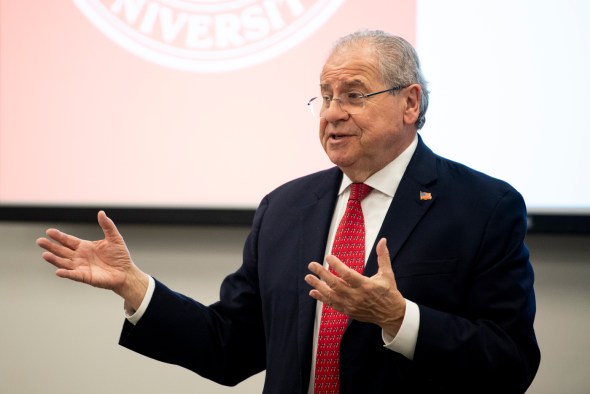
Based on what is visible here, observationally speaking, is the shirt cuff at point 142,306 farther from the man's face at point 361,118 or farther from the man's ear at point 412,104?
the man's ear at point 412,104

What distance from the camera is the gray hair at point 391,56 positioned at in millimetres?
1857

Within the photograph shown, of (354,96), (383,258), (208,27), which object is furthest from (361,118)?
(208,27)

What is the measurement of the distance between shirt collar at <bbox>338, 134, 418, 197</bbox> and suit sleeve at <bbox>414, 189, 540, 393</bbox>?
0.83 ft

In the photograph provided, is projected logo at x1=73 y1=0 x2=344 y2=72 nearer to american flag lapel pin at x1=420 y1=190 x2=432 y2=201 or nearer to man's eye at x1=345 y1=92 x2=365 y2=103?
man's eye at x1=345 y1=92 x2=365 y2=103

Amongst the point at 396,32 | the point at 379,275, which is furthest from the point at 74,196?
the point at 379,275

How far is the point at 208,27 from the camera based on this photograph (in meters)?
2.95

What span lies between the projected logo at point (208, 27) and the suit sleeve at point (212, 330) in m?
0.99

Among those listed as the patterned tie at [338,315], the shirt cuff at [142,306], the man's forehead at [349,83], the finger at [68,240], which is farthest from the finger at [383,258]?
the finger at [68,240]

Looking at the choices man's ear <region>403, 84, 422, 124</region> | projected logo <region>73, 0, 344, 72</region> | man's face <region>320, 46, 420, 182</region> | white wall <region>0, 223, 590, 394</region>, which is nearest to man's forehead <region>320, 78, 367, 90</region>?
man's face <region>320, 46, 420, 182</region>

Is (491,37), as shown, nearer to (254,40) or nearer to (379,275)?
(254,40)

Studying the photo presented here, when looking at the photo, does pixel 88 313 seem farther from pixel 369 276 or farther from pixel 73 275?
pixel 369 276

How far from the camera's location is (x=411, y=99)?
1912mm

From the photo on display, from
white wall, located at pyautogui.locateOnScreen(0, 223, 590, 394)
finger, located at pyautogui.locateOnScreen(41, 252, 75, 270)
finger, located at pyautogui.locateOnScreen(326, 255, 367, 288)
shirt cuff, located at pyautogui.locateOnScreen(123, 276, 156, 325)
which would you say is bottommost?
white wall, located at pyautogui.locateOnScreen(0, 223, 590, 394)

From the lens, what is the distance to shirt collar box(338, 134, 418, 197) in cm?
188
